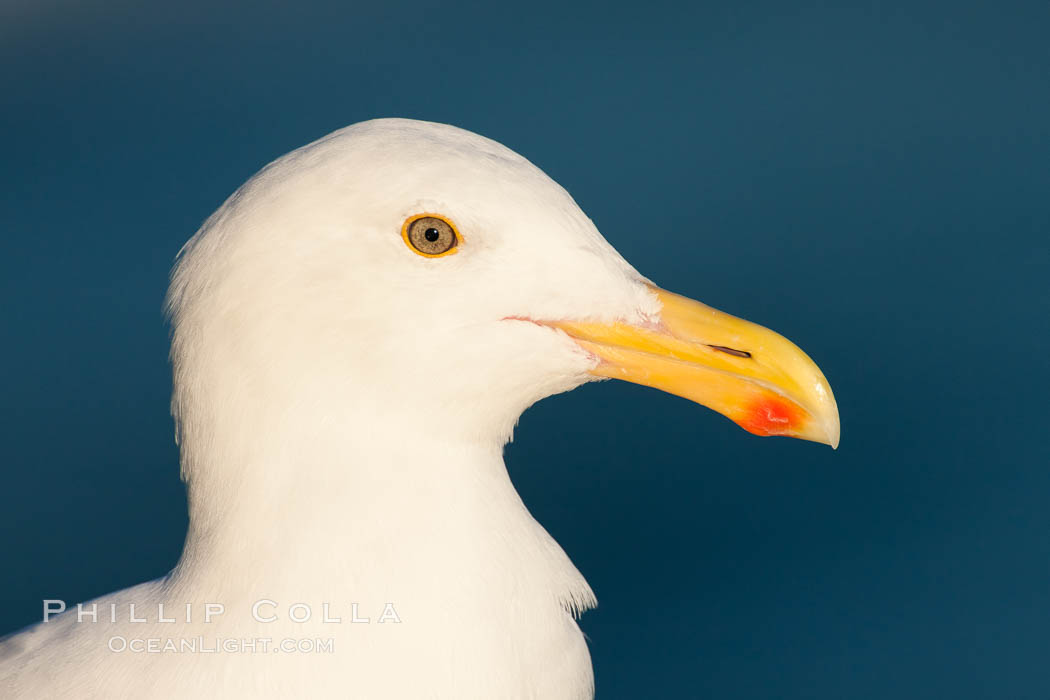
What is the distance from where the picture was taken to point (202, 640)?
186 centimetres

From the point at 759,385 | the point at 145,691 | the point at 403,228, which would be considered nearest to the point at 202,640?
the point at 145,691

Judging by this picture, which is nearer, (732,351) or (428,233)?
(428,233)

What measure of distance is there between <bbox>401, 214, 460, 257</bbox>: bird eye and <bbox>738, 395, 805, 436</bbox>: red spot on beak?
0.51 metres

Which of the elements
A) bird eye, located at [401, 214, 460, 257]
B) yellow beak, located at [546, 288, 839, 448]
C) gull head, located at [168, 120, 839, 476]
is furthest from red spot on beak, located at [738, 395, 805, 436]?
bird eye, located at [401, 214, 460, 257]

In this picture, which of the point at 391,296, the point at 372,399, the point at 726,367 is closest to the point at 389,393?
the point at 372,399

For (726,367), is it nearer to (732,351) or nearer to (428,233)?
(732,351)

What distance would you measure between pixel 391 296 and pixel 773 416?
1.92 feet

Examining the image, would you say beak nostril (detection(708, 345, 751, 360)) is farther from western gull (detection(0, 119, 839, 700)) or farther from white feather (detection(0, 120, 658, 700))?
white feather (detection(0, 120, 658, 700))

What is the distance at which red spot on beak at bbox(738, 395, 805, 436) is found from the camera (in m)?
1.88

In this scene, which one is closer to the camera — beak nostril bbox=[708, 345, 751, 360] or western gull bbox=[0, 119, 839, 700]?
western gull bbox=[0, 119, 839, 700]

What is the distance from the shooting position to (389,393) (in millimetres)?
1771

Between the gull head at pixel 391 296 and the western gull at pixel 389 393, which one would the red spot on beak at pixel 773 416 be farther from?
the gull head at pixel 391 296

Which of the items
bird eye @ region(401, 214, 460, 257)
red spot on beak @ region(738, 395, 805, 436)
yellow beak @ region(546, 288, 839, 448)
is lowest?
red spot on beak @ region(738, 395, 805, 436)

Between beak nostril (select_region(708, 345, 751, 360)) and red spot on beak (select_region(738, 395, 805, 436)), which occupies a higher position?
beak nostril (select_region(708, 345, 751, 360))
